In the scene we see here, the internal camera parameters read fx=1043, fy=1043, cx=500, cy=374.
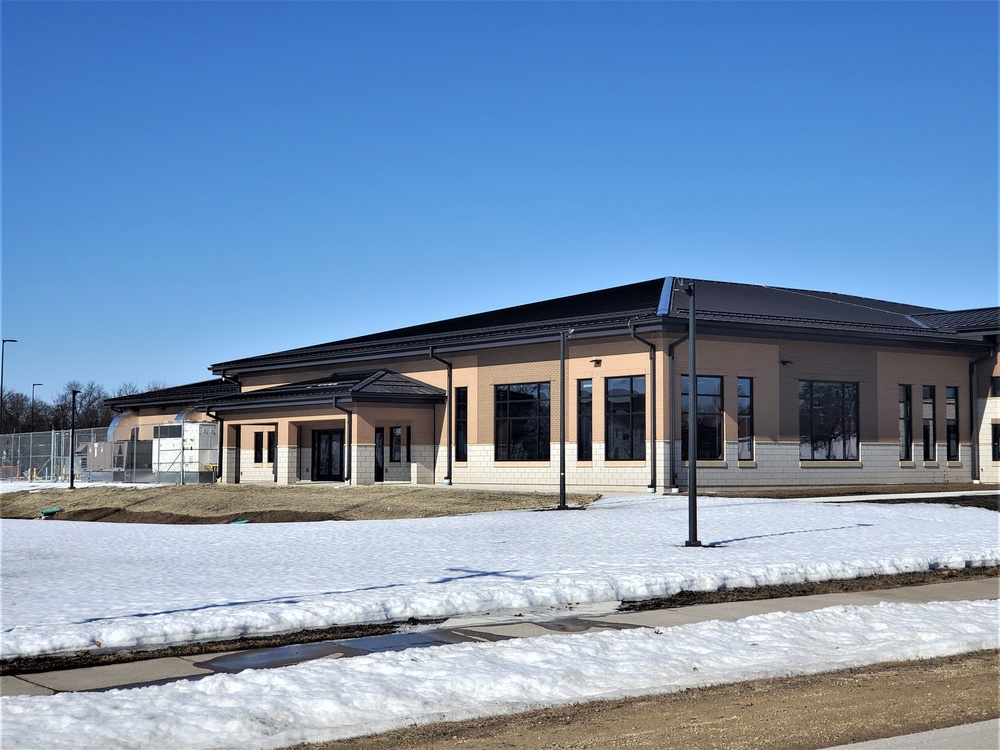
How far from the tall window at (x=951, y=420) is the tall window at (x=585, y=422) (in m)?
14.6

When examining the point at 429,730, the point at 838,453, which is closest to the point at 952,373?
the point at 838,453

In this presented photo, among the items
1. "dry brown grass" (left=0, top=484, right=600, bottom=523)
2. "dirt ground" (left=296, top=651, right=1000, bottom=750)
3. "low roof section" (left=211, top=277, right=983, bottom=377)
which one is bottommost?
"dry brown grass" (left=0, top=484, right=600, bottom=523)

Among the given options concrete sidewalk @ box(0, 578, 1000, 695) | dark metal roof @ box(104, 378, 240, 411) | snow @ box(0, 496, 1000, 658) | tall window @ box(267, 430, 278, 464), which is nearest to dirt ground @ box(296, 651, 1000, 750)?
concrete sidewalk @ box(0, 578, 1000, 695)

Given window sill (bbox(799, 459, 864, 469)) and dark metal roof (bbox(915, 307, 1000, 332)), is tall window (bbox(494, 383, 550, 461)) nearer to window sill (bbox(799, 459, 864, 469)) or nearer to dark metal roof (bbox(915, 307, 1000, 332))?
window sill (bbox(799, 459, 864, 469))

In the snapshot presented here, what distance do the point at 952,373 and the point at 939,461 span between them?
356 centimetres

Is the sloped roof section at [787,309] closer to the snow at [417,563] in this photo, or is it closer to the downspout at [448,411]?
the snow at [417,563]

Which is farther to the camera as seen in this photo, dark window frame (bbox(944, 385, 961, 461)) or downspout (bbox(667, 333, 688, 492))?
dark window frame (bbox(944, 385, 961, 461))

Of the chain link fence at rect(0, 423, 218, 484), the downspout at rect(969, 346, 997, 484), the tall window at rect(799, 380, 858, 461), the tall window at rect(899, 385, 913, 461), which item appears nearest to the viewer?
the tall window at rect(799, 380, 858, 461)

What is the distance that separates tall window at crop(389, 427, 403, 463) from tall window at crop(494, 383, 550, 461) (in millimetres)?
5342

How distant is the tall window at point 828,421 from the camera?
121ft

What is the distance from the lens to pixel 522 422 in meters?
38.9

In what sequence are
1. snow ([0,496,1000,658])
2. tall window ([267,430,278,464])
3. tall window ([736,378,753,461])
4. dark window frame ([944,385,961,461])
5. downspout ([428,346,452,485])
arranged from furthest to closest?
1. tall window ([267,430,278,464])
2. downspout ([428,346,452,485])
3. dark window frame ([944,385,961,461])
4. tall window ([736,378,753,461])
5. snow ([0,496,1000,658])

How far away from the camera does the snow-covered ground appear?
8.12 metres

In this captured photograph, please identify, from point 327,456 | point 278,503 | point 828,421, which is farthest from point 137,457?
point 828,421
